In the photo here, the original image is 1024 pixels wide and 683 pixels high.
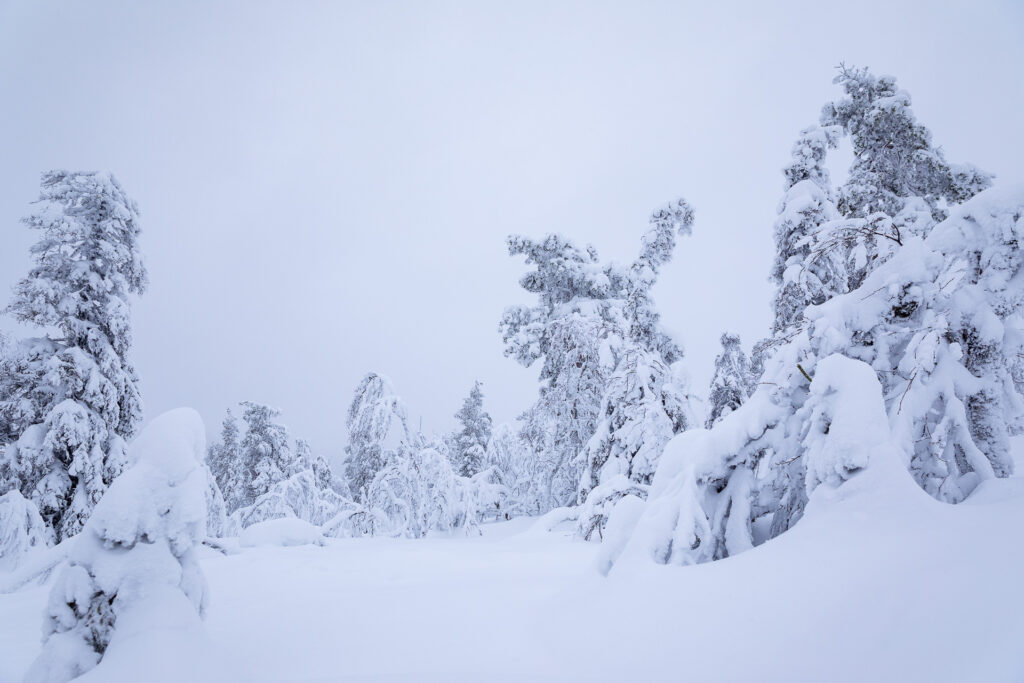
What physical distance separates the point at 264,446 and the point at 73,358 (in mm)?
13373

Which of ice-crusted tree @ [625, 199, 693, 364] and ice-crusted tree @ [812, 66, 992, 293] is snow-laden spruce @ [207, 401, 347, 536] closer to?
ice-crusted tree @ [625, 199, 693, 364]

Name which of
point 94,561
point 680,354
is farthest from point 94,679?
point 680,354

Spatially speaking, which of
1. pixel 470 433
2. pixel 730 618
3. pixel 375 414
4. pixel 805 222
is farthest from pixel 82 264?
pixel 470 433

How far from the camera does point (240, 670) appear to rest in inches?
112

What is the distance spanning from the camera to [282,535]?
8992 millimetres

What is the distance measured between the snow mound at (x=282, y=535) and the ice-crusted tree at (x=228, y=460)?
2107cm

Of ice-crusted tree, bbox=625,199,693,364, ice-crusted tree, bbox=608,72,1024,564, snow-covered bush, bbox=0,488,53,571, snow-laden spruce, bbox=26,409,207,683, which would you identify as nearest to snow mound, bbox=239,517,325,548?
snow-covered bush, bbox=0,488,53,571

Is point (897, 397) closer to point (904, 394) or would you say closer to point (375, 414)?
point (904, 394)

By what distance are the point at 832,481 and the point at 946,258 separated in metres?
2.10

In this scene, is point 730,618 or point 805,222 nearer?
point 730,618

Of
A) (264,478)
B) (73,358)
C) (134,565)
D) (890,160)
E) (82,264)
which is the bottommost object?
(134,565)

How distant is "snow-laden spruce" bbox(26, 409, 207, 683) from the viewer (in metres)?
2.76

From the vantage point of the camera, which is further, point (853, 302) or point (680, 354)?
point (680, 354)

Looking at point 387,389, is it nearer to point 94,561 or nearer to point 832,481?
point 94,561
